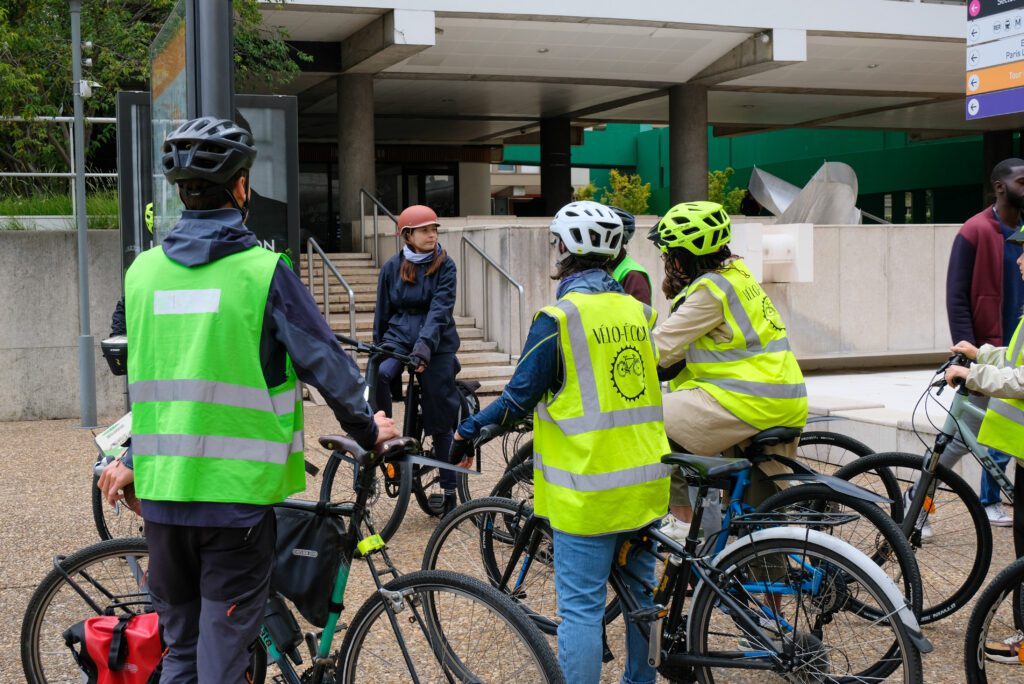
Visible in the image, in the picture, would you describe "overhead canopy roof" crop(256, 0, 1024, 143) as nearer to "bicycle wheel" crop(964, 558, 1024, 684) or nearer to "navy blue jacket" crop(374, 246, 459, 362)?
"navy blue jacket" crop(374, 246, 459, 362)

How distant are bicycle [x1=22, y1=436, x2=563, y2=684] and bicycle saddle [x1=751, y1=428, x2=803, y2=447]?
184cm

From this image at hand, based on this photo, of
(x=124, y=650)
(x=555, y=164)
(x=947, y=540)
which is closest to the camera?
(x=124, y=650)

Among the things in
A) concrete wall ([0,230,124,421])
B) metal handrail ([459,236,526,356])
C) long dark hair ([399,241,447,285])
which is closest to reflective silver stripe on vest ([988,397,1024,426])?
long dark hair ([399,241,447,285])

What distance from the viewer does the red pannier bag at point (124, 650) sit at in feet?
11.0

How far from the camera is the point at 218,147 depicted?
2943 mm

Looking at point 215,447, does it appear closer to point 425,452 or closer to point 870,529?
point 870,529

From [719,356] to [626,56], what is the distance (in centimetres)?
2071

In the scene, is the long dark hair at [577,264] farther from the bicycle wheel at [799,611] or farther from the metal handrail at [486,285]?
the metal handrail at [486,285]

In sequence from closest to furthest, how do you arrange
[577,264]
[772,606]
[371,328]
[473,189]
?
[772,606], [577,264], [371,328], [473,189]

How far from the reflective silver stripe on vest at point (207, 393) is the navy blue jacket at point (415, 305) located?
151 inches

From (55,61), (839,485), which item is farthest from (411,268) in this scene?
(55,61)

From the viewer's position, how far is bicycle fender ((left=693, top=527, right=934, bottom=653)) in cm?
332

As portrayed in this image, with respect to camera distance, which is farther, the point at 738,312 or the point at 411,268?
the point at 411,268

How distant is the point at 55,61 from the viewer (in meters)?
14.8
